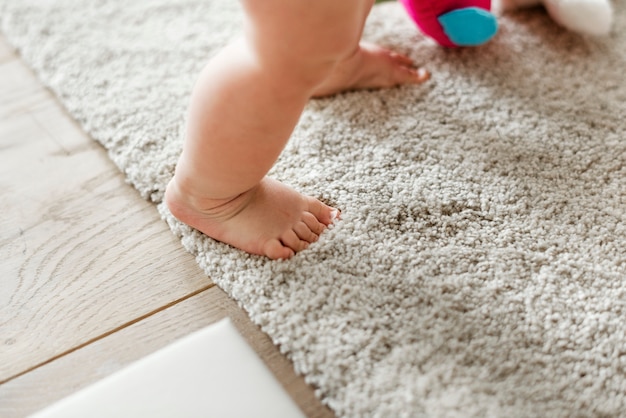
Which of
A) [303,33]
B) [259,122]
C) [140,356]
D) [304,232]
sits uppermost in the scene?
[303,33]

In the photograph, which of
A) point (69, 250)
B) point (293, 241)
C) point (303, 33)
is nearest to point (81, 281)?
point (69, 250)

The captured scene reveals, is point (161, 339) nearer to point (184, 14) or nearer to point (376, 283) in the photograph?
point (376, 283)

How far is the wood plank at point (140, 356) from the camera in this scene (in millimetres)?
630

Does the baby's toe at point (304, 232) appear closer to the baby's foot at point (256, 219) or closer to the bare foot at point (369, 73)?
the baby's foot at point (256, 219)

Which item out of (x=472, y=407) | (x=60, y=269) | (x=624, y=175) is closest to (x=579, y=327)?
(x=472, y=407)

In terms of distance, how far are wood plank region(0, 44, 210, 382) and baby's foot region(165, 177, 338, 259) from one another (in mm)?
60

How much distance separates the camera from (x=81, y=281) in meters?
0.74

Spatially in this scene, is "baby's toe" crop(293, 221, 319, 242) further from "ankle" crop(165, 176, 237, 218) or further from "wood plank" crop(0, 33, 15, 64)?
"wood plank" crop(0, 33, 15, 64)

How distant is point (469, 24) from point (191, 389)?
691mm

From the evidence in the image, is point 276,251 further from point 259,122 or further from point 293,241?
point 259,122

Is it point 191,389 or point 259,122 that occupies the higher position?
point 259,122

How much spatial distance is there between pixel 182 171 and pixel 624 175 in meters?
0.61

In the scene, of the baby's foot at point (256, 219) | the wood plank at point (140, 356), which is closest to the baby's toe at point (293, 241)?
the baby's foot at point (256, 219)

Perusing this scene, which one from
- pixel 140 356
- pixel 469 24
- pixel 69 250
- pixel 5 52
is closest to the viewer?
pixel 140 356
